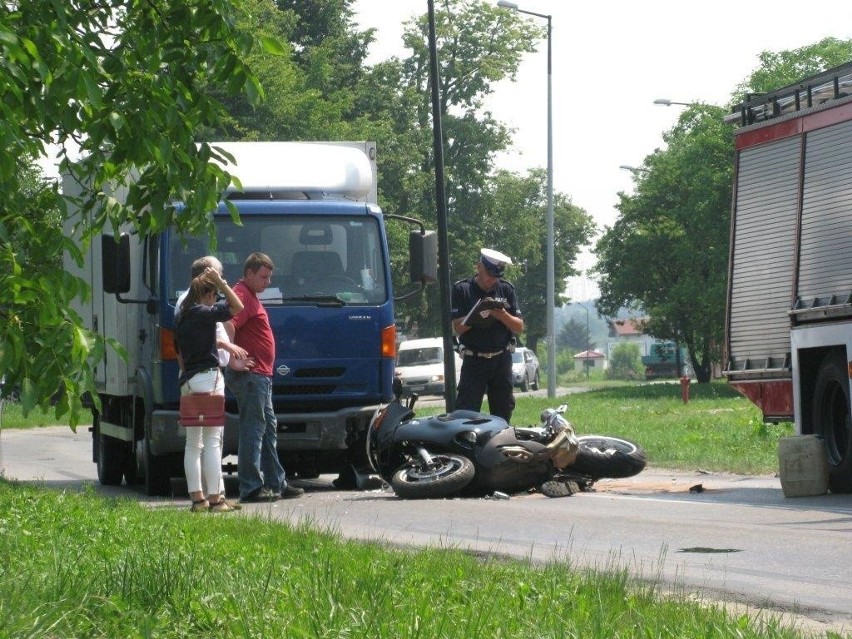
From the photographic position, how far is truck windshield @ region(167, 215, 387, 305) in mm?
14031

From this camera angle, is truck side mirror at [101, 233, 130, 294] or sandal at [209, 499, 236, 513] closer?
sandal at [209, 499, 236, 513]

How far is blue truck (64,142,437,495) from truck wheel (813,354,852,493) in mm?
3568

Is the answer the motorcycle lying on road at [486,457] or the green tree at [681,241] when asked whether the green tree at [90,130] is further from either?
the green tree at [681,241]

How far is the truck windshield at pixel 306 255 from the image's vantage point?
46.0ft

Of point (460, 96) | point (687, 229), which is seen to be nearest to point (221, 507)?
point (687, 229)

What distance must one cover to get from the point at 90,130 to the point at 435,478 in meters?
6.34

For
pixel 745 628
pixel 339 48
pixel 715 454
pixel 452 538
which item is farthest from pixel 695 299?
pixel 745 628

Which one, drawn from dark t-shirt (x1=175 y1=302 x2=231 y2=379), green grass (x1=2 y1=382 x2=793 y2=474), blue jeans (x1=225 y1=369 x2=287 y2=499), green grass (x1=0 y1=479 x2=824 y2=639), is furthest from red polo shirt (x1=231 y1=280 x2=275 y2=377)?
green grass (x1=0 y1=479 x2=824 y2=639)

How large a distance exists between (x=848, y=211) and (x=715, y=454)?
17.9ft

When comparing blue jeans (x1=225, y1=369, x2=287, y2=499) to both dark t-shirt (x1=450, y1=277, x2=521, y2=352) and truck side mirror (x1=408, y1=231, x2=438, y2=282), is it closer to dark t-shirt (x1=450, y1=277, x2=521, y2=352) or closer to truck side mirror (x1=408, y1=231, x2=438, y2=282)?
dark t-shirt (x1=450, y1=277, x2=521, y2=352)

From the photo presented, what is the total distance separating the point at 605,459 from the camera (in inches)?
Answer: 522

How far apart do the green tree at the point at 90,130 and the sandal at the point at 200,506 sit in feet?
13.7

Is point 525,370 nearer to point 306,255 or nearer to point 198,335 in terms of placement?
point 306,255

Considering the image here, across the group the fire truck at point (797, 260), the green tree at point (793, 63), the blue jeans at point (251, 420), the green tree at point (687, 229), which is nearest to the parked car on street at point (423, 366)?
the green tree at point (687, 229)
